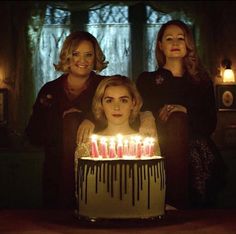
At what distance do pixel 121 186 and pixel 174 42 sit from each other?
952 mm

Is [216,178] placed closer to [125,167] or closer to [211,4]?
[125,167]

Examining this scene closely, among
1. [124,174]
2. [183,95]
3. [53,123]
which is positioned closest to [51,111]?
[53,123]

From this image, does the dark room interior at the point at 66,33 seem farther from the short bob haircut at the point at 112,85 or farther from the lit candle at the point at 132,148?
the lit candle at the point at 132,148

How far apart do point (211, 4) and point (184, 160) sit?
3124 mm

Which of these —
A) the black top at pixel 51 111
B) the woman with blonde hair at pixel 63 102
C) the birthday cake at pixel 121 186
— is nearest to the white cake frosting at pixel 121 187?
the birthday cake at pixel 121 186

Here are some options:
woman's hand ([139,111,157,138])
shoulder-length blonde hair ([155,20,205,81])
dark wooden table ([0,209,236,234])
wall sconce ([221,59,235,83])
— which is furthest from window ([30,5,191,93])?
dark wooden table ([0,209,236,234])

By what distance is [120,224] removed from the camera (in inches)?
79.9

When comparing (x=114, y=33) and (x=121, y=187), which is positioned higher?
(x=114, y=33)

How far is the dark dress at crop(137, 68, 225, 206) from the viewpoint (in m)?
2.77

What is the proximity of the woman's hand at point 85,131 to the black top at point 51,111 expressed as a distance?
30cm

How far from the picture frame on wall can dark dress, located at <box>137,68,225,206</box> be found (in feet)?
8.44

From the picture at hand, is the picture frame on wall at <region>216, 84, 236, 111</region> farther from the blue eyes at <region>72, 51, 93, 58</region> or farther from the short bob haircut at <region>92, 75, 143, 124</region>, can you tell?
the short bob haircut at <region>92, 75, 143, 124</region>

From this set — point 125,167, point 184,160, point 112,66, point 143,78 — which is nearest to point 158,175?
point 125,167

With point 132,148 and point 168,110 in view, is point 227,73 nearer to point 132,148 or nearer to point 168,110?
point 168,110
